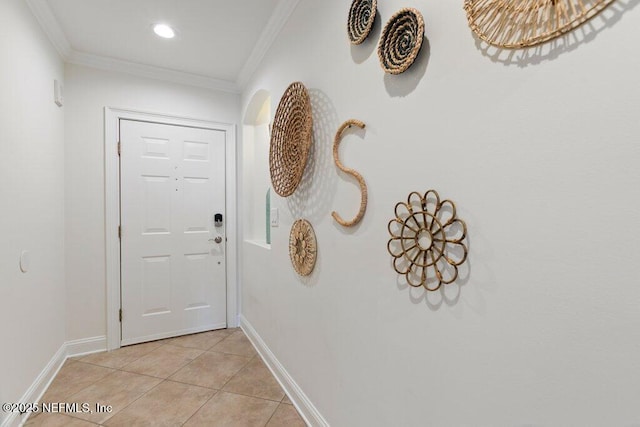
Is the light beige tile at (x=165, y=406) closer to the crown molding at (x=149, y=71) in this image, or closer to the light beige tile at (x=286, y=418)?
the light beige tile at (x=286, y=418)

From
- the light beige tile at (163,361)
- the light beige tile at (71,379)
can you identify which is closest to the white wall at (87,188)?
the light beige tile at (71,379)

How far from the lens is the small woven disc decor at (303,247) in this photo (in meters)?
1.56

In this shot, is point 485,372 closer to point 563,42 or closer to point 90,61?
point 563,42

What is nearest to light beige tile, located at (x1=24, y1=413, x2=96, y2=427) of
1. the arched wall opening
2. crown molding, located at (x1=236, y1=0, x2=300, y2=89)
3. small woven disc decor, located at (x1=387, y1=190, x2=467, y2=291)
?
the arched wall opening

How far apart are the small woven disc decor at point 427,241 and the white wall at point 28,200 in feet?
6.05

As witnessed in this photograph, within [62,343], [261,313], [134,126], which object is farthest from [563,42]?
[62,343]

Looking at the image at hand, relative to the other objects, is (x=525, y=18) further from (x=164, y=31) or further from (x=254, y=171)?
(x=254, y=171)

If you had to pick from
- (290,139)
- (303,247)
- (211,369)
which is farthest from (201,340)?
(290,139)

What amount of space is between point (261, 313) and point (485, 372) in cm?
187

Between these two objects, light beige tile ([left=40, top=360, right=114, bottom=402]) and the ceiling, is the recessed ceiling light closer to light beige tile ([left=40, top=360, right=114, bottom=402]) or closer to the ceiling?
the ceiling

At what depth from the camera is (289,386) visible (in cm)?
183

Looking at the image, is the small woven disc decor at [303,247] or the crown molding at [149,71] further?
the crown molding at [149,71]

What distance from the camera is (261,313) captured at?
235 centimetres

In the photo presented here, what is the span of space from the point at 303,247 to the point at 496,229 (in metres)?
1.06
